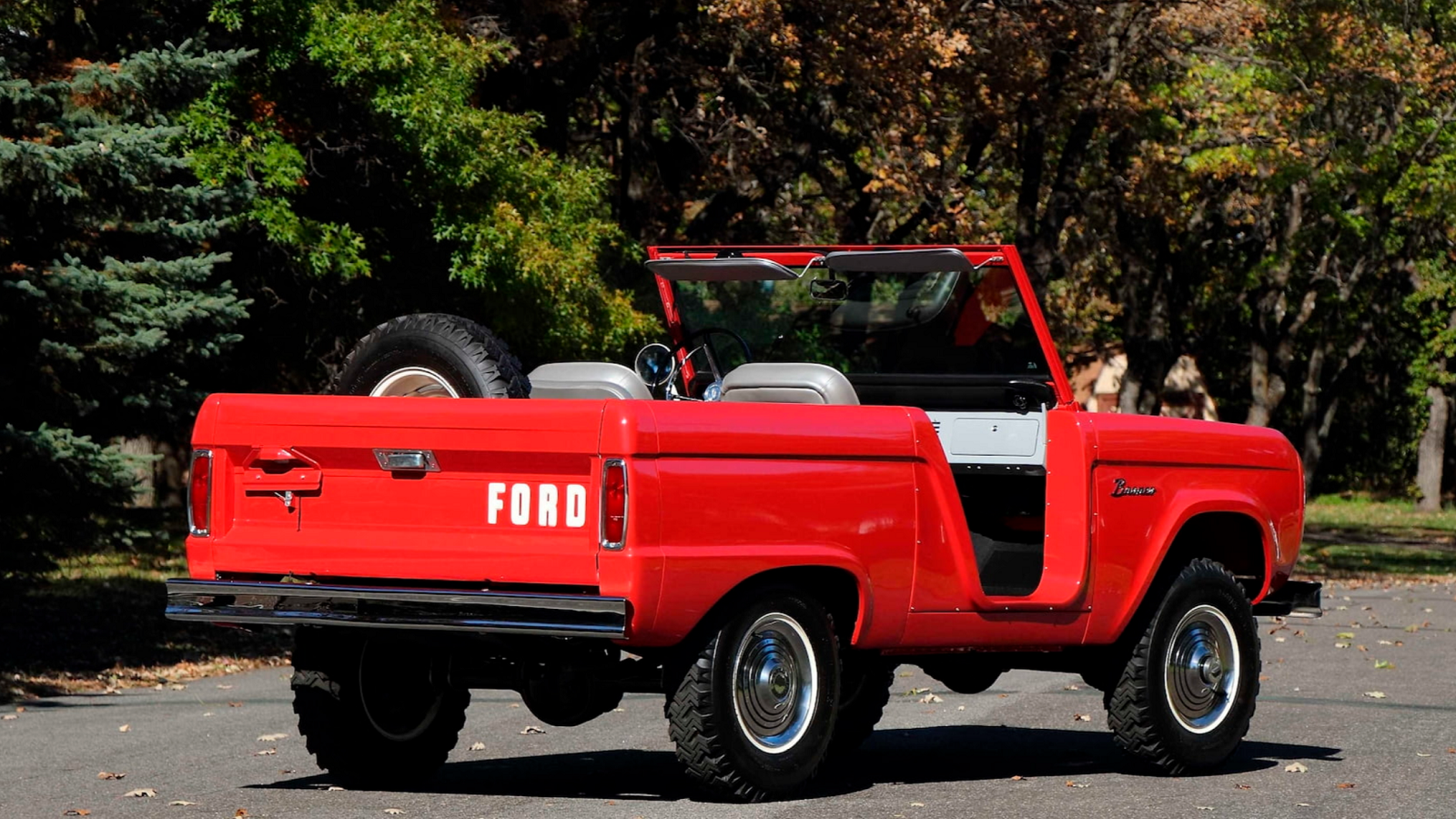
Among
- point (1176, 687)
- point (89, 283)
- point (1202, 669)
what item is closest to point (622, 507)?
point (1176, 687)

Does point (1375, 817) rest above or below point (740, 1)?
below

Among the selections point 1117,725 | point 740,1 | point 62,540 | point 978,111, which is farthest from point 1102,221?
point 1117,725

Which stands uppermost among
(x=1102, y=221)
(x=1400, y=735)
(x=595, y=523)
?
(x=1102, y=221)

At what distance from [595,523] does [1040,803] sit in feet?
6.99

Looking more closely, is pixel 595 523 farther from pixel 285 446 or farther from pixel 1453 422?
pixel 1453 422

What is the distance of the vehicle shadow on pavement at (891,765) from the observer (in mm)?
8298

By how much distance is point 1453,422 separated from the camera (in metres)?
52.0

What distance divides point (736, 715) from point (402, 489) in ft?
4.61

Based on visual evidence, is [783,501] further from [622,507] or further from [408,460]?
[408,460]

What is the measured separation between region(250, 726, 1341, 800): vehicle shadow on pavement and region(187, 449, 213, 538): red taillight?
1.19m

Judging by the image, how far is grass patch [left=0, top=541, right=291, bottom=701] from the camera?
14102 mm

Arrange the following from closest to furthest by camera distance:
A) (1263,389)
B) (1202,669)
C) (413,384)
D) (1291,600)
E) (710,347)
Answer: (413,384) < (1202,669) < (1291,600) < (710,347) < (1263,389)

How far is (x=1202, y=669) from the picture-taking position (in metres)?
9.12

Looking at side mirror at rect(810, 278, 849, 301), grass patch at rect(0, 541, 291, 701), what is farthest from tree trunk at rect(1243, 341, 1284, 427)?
side mirror at rect(810, 278, 849, 301)
